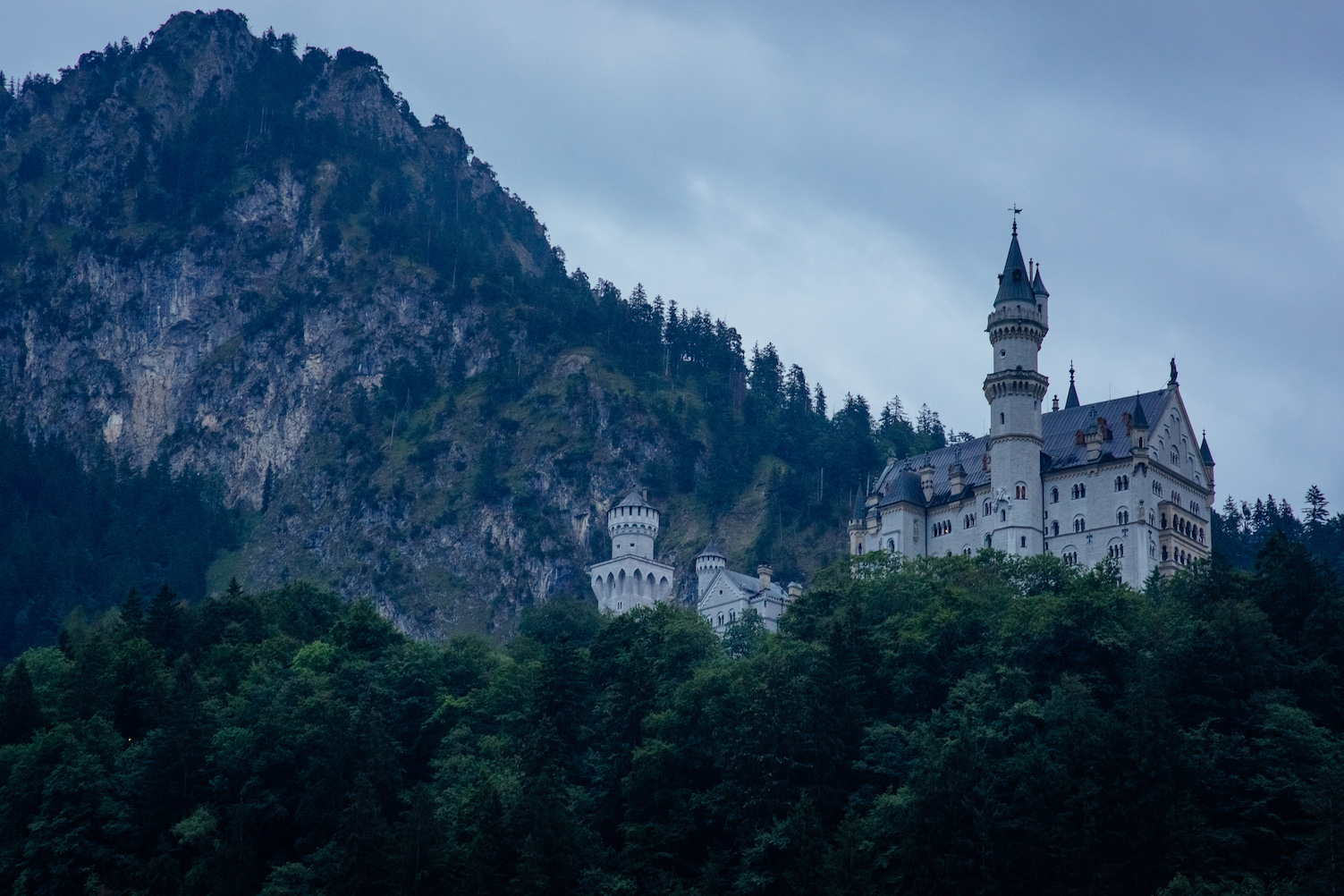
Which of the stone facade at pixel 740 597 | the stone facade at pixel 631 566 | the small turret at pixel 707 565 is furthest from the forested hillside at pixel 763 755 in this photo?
the small turret at pixel 707 565

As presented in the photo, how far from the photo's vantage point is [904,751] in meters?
68.4

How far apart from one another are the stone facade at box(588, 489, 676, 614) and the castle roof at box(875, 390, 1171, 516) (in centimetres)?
2988

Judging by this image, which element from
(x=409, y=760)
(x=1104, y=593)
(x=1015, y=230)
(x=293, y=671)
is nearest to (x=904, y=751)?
(x=1104, y=593)

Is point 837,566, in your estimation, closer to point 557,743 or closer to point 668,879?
point 557,743

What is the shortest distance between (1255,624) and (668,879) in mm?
23245

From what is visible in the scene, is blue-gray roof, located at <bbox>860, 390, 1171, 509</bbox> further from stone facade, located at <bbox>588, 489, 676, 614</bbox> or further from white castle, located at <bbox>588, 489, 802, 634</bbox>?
stone facade, located at <bbox>588, 489, 676, 614</bbox>

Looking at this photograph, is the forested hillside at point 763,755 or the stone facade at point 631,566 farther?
the stone facade at point 631,566

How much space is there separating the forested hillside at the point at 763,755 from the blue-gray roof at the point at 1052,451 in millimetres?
14339

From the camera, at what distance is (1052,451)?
100875mm

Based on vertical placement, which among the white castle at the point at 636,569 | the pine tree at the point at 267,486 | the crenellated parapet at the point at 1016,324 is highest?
the pine tree at the point at 267,486

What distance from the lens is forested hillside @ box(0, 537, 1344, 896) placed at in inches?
2370

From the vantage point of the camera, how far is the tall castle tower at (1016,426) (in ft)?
323

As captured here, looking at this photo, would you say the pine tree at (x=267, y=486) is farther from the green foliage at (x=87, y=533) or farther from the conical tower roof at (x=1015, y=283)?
the conical tower roof at (x=1015, y=283)

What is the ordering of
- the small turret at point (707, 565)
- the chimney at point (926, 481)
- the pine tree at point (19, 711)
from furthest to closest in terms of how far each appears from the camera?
the small turret at point (707, 565), the chimney at point (926, 481), the pine tree at point (19, 711)
